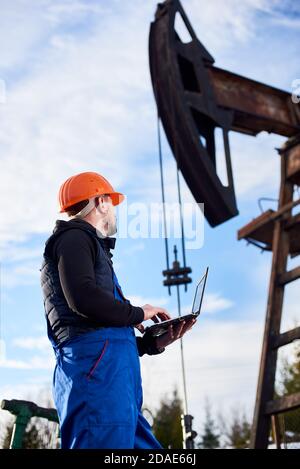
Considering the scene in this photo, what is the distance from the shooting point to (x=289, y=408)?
6785 mm

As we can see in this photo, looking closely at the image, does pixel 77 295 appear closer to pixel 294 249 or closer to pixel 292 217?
pixel 292 217

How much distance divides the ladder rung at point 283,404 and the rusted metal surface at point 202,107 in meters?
2.21

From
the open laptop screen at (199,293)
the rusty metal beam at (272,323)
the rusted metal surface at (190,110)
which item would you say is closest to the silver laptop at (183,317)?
the open laptop screen at (199,293)

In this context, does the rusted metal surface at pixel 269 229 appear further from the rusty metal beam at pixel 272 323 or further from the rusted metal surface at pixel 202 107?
the rusted metal surface at pixel 202 107

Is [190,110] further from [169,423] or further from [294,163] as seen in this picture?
[169,423]

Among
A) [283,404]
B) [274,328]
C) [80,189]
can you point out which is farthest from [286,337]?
[80,189]

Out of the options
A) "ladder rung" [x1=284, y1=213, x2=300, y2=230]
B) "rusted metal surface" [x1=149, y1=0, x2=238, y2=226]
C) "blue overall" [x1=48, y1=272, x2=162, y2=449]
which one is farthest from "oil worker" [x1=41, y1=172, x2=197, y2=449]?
"ladder rung" [x1=284, y1=213, x2=300, y2=230]

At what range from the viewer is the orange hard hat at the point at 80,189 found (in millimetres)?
2295

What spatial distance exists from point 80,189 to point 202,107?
5459mm

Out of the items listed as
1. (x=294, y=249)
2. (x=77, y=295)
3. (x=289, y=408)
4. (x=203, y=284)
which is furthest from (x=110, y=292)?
(x=294, y=249)

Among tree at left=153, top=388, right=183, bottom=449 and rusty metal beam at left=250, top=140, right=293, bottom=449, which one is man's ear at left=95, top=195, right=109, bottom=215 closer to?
rusty metal beam at left=250, top=140, right=293, bottom=449

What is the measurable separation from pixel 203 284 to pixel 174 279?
3472 millimetres

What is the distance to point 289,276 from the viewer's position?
25.3 feet
